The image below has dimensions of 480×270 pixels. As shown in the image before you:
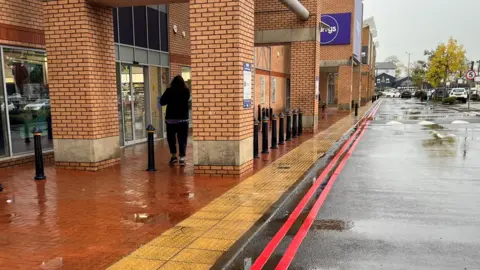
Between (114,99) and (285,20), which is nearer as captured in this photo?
(114,99)

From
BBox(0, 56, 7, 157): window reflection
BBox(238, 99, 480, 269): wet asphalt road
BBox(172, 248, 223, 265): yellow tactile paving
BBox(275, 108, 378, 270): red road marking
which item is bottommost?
BBox(238, 99, 480, 269): wet asphalt road

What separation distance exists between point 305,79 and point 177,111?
8.14 m

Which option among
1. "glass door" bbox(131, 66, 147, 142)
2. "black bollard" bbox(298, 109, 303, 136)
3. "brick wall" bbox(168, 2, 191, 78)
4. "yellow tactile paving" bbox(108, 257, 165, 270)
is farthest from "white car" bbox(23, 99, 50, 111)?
"black bollard" bbox(298, 109, 303, 136)

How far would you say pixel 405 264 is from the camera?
412 cm

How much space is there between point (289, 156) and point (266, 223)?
516cm

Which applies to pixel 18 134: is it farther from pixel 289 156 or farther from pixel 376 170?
pixel 376 170

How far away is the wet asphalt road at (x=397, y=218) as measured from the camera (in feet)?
14.0

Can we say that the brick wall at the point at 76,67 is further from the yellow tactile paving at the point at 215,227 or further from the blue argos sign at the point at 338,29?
the blue argos sign at the point at 338,29

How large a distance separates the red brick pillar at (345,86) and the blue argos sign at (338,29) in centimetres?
229

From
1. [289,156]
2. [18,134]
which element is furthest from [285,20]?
[18,134]

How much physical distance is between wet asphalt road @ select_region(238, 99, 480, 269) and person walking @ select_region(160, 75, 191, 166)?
3.56 metres

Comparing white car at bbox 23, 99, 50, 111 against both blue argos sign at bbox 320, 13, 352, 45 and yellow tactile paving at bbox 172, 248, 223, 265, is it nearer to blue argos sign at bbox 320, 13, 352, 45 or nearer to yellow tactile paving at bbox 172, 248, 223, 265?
yellow tactile paving at bbox 172, 248, 223, 265

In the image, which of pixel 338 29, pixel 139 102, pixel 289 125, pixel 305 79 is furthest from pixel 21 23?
pixel 338 29

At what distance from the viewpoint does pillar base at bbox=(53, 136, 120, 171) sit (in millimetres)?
8492
